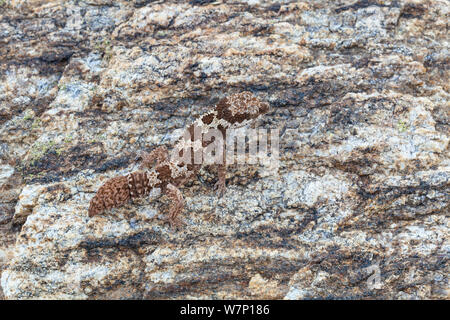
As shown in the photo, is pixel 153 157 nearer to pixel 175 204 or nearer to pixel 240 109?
pixel 175 204

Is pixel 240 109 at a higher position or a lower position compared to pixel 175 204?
higher

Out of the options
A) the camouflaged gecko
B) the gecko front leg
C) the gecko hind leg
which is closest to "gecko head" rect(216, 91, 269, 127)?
the camouflaged gecko

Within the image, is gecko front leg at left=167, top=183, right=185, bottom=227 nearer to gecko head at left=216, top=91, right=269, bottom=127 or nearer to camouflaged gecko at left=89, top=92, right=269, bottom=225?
camouflaged gecko at left=89, top=92, right=269, bottom=225

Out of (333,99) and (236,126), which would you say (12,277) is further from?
(333,99)

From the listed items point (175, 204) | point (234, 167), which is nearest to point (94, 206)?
point (175, 204)

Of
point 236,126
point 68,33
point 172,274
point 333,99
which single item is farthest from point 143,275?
point 68,33

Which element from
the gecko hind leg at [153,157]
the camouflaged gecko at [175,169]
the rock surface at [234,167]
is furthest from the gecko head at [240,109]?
the gecko hind leg at [153,157]

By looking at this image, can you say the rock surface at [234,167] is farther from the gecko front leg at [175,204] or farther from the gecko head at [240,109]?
the gecko head at [240,109]
